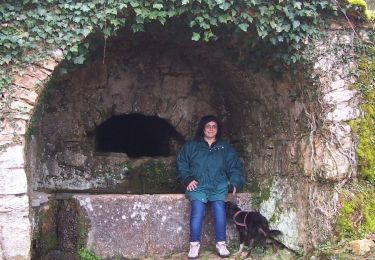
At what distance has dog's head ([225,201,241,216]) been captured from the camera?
5.71 metres

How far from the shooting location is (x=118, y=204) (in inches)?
217

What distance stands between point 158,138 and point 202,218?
2.12 metres

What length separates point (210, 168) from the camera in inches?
228

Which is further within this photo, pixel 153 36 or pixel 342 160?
pixel 153 36

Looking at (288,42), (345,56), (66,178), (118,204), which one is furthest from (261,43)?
(66,178)

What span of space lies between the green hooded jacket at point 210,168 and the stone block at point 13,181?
187 cm

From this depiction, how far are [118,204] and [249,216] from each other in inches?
55.9

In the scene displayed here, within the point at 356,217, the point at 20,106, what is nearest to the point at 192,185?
the point at 356,217

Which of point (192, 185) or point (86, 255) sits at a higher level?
point (192, 185)

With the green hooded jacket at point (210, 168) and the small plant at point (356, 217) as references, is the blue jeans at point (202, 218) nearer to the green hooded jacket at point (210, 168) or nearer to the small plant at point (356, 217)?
the green hooded jacket at point (210, 168)

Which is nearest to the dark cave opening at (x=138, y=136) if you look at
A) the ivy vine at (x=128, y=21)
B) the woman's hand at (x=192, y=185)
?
the woman's hand at (x=192, y=185)

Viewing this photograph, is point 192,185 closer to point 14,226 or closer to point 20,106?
point 14,226

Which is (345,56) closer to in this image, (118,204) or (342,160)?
(342,160)

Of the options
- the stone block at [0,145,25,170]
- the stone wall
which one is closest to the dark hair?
the stone wall
